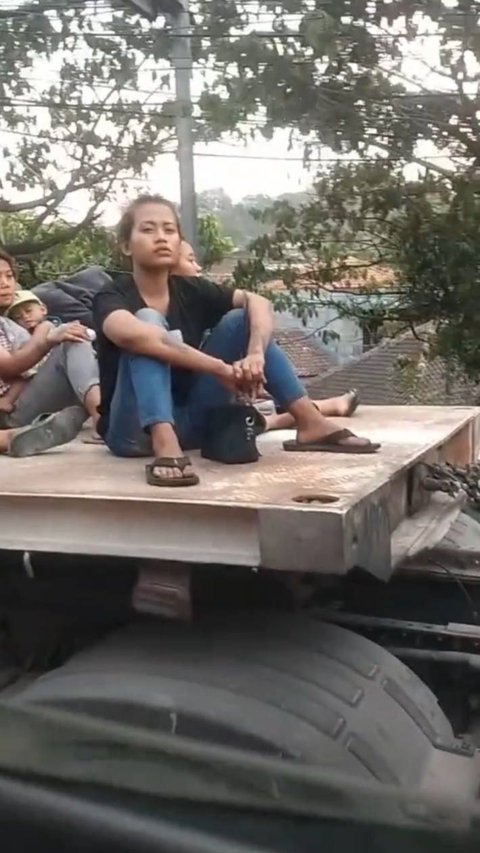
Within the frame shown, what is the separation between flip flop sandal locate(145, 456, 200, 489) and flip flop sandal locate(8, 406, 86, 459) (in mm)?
643

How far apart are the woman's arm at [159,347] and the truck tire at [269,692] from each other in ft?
2.12

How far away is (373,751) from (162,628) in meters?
0.54

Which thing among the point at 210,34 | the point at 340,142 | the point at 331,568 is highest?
the point at 210,34

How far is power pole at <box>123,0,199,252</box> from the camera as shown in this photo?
706 centimetres

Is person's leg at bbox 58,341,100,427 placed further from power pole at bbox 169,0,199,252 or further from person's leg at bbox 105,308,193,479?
power pole at bbox 169,0,199,252

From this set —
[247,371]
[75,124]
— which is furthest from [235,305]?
[75,124]

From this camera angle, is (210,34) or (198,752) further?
(210,34)

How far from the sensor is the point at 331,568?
1811 mm

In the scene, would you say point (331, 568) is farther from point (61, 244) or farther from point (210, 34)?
point (61, 244)

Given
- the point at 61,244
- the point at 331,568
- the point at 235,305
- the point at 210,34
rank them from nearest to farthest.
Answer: the point at 331,568 → the point at 235,305 → the point at 210,34 → the point at 61,244

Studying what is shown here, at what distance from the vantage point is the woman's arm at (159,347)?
8.57 feet

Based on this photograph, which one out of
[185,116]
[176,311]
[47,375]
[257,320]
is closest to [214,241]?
[185,116]

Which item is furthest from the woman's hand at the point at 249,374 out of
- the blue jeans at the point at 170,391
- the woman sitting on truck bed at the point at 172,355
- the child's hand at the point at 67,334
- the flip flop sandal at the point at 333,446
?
the child's hand at the point at 67,334

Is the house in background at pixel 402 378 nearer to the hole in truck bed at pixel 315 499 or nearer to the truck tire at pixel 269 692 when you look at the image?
the truck tire at pixel 269 692
